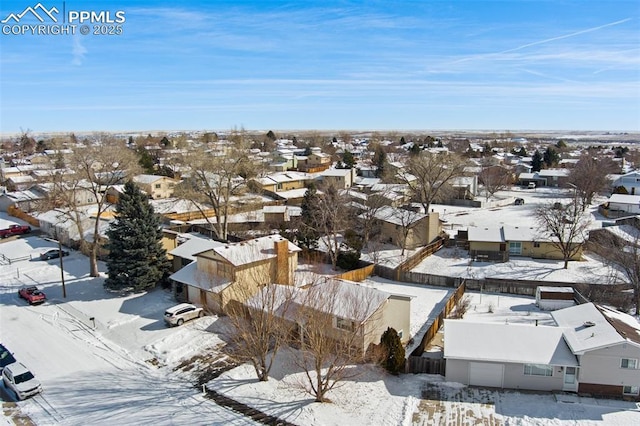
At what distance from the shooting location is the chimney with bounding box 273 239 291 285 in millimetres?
29672

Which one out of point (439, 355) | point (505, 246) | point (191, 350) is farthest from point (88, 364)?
point (505, 246)

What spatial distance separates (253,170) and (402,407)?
30948 millimetres

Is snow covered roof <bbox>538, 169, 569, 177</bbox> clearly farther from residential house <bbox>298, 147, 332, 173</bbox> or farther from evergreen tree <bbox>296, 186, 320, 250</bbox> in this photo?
evergreen tree <bbox>296, 186, 320, 250</bbox>

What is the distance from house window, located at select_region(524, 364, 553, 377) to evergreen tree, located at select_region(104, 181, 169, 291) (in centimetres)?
2304

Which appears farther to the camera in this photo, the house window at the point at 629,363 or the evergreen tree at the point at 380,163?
the evergreen tree at the point at 380,163

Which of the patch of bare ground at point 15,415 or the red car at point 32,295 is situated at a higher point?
the red car at point 32,295

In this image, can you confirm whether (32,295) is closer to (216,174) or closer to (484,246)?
(216,174)

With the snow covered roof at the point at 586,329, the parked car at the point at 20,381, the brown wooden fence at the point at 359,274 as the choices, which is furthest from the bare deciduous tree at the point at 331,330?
the parked car at the point at 20,381

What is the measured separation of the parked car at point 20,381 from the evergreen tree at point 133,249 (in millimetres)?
10901

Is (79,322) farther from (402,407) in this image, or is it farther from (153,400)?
(402,407)

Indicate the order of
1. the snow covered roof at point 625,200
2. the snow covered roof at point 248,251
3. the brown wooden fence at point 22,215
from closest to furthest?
the snow covered roof at point 248,251, the brown wooden fence at point 22,215, the snow covered roof at point 625,200

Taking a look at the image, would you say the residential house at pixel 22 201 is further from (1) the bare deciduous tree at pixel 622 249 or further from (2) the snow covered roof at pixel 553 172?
(2) the snow covered roof at pixel 553 172

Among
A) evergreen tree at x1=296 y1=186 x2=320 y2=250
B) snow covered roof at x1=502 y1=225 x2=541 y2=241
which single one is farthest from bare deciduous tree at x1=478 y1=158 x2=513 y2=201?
evergreen tree at x1=296 y1=186 x2=320 y2=250

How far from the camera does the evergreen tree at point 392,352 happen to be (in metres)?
21.5
